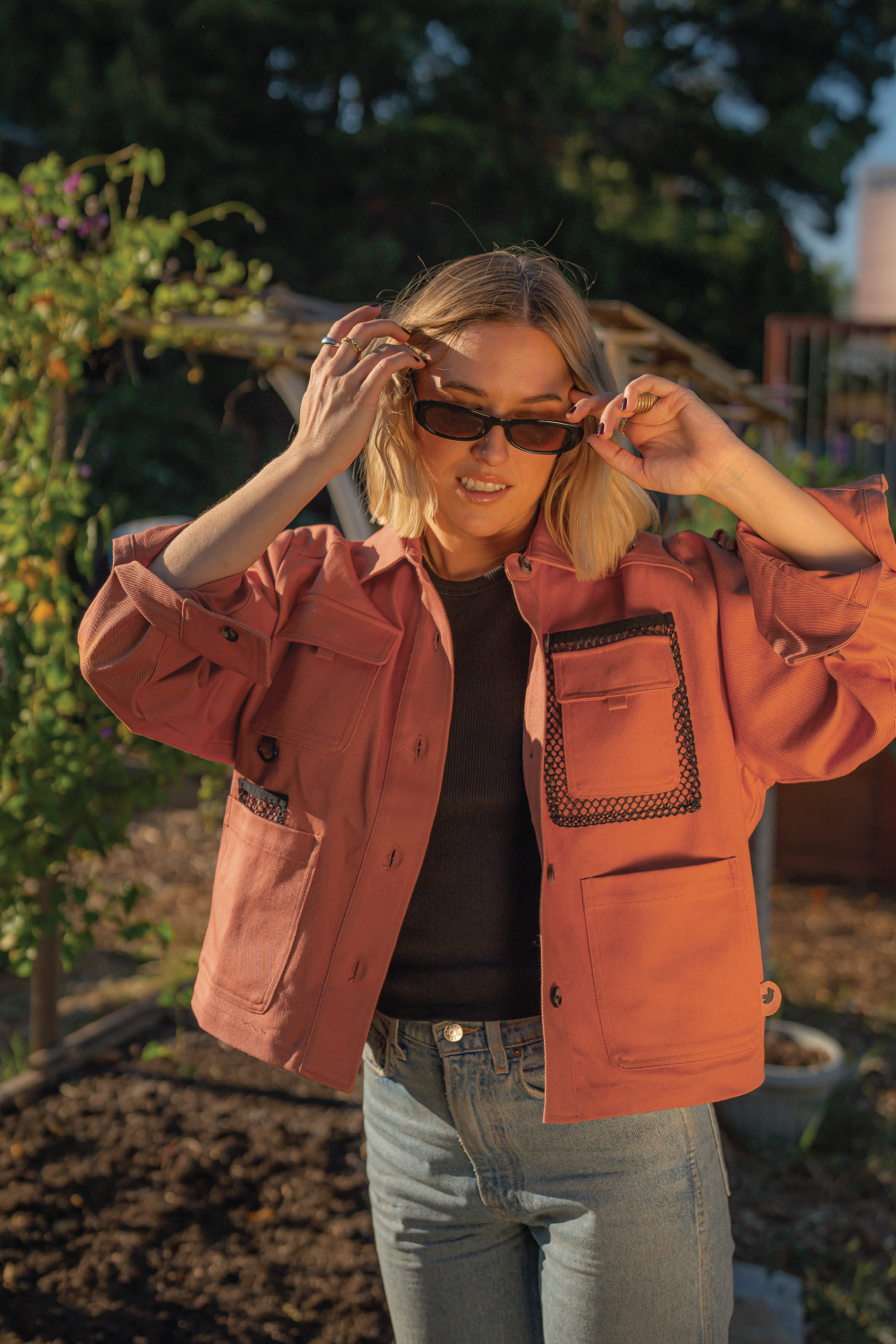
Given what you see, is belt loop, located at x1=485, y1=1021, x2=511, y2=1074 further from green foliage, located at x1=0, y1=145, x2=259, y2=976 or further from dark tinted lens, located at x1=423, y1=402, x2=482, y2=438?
green foliage, located at x1=0, y1=145, x2=259, y2=976

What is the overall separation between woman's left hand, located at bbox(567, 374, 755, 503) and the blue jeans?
0.75 metres

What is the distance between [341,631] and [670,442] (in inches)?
20.2

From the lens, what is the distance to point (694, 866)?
56.1 inches

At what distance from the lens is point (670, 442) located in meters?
1.54

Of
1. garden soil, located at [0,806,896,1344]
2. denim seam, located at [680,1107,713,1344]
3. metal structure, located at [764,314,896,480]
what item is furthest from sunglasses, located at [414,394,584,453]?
metal structure, located at [764,314,896,480]

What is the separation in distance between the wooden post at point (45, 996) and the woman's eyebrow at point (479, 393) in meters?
2.54

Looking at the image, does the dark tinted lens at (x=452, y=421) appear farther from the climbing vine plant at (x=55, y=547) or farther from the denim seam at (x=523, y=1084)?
the climbing vine plant at (x=55, y=547)

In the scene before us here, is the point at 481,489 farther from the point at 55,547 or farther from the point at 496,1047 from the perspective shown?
the point at 55,547

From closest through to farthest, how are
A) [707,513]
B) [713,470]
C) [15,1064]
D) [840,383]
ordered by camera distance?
[713,470] < [15,1064] < [707,513] < [840,383]

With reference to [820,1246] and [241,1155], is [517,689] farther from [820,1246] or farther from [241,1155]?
[820,1246]

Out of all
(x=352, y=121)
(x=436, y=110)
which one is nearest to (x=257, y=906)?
(x=436, y=110)

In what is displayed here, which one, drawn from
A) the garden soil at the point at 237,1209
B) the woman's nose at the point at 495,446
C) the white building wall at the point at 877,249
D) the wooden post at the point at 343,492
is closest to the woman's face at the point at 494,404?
the woman's nose at the point at 495,446

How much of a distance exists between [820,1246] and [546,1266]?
6.39ft

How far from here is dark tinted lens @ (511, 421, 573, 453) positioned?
5.00 ft
